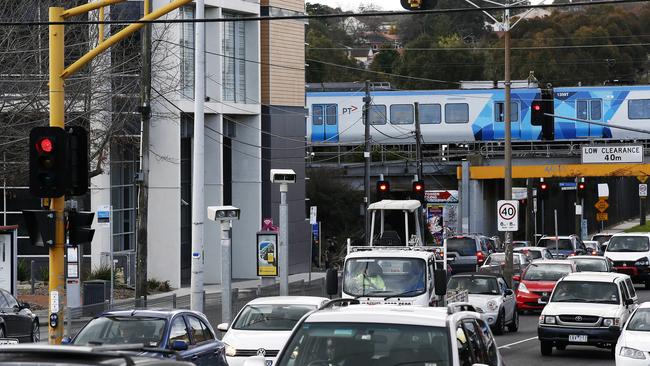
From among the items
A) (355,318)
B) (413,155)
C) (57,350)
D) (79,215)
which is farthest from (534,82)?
(57,350)

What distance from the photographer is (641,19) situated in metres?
115

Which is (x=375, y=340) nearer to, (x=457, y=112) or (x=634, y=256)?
(x=634, y=256)

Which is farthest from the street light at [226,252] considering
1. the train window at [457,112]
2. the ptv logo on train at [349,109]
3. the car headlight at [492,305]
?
the ptv logo on train at [349,109]

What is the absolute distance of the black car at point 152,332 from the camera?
16.1 meters

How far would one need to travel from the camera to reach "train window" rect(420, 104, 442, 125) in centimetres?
6700

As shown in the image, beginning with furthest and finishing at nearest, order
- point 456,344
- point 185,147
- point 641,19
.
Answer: point 641,19
point 185,147
point 456,344

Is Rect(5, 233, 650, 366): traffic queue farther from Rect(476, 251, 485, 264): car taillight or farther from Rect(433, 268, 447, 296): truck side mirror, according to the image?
Rect(476, 251, 485, 264): car taillight

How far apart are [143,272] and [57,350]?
27.4 meters

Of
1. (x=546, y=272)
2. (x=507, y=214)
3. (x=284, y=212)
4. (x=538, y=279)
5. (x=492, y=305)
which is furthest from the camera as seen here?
(x=507, y=214)

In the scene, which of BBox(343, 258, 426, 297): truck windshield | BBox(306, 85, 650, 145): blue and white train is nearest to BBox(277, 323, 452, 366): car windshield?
BBox(343, 258, 426, 297): truck windshield

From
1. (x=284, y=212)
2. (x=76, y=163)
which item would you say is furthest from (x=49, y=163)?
(x=284, y=212)

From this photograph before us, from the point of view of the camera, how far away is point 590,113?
6431 cm

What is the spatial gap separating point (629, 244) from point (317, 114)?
2663 cm

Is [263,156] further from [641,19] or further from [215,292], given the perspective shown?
[641,19]
